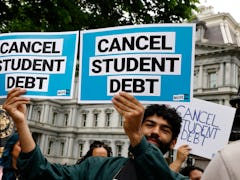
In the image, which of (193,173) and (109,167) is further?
(193,173)

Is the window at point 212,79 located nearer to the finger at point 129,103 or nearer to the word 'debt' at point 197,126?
the word 'debt' at point 197,126

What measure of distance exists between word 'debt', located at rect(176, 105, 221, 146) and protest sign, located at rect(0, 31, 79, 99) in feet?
4.98

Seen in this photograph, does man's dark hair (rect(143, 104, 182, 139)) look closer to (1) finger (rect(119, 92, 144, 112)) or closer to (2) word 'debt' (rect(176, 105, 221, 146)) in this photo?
(1) finger (rect(119, 92, 144, 112))

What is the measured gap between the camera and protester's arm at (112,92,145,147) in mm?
1616

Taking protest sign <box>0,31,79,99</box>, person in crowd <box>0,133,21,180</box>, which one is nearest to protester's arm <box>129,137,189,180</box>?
protest sign <box>0,31,79,99</box>

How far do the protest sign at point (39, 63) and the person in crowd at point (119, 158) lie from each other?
46.7 inches

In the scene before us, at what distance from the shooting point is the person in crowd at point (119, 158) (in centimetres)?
164

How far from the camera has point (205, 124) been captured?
423cm

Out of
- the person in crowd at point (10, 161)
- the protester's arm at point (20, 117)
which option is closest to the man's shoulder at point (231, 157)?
the protester's arm at point (20, 117)

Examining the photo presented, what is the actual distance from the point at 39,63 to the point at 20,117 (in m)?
1.45

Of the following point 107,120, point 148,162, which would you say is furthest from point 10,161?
point 107,120

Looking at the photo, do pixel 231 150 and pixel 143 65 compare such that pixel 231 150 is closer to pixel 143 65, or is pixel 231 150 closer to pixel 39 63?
pixel 143 65

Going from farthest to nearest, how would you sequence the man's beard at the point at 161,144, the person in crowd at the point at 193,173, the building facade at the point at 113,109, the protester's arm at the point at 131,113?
the building facade at the point at 113,109 → the person in crowd at the point at 193,173 → the man's beard at the point at 161,144 → the protester's arm at the point at 131,113

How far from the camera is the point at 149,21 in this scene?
7625mm
